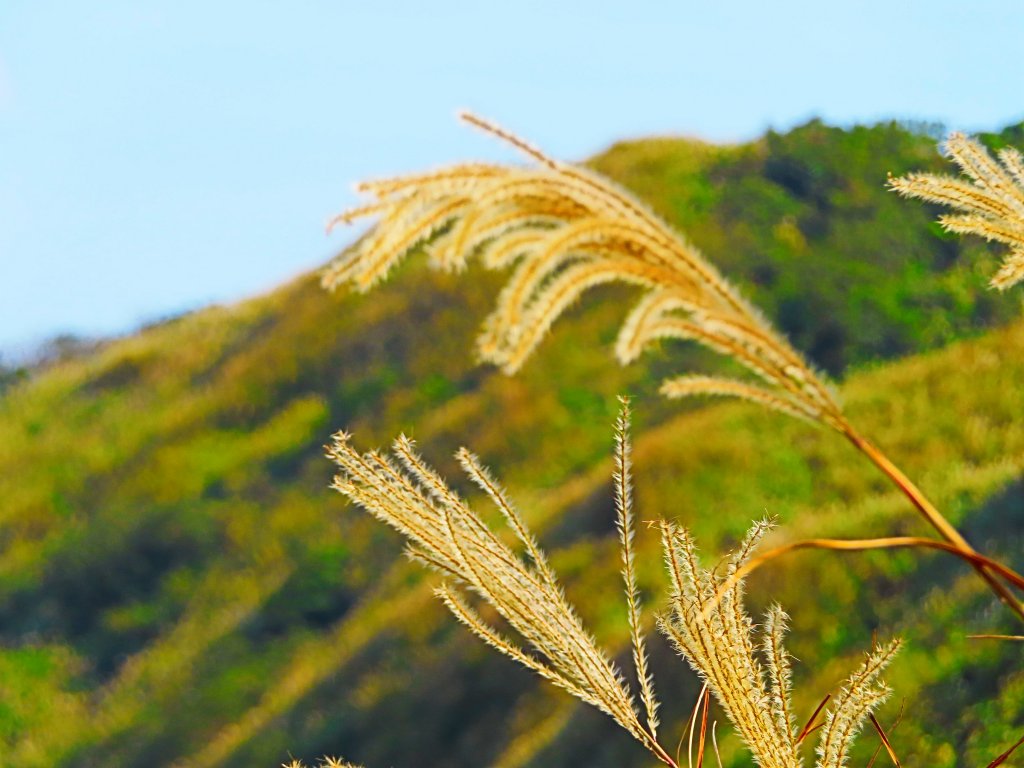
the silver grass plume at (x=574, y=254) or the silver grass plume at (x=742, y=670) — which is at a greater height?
the silver grass plume at (x=574, y=254)

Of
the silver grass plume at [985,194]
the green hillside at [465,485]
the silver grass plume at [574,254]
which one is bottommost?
the green hillside at [465,485]

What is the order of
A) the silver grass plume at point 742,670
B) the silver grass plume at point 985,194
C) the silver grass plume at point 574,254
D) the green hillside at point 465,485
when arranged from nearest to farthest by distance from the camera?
the silver grass plume at point 742,670
the silver grass plume at point 574,254
the silver grass plume at point 985,194
the green hillside at point 465,485

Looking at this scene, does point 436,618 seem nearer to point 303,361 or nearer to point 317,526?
point 317,526

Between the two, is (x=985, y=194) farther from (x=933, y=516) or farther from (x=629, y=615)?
(x=629, y=615)

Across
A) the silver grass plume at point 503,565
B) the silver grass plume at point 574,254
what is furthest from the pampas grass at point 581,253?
the silver grass plume at point 503,565

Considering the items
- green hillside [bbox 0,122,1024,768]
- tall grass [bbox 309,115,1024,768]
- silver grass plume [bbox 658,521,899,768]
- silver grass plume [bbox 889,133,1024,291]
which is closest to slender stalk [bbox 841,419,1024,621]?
tall grass [bbox 309,115,1024,768]

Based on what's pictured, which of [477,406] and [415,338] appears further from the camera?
[415,338]

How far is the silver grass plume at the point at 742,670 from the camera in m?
2.15

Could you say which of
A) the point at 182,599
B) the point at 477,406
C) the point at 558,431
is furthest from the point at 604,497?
the point at 182,599

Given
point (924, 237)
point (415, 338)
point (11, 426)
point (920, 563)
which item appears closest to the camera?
point (920, 563)

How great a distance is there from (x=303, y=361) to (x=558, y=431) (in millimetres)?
7634

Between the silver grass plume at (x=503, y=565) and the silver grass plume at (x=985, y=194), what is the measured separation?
3.61 feet

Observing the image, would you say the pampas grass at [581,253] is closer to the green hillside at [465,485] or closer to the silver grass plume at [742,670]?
the silver grass plume at [742,670]

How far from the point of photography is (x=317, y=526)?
1856 centimetres
